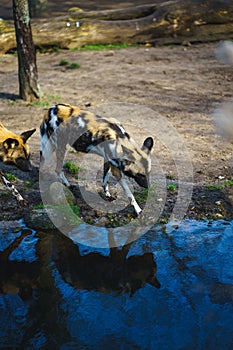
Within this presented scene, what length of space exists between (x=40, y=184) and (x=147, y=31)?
342 inches

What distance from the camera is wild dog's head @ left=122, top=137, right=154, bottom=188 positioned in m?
5.88

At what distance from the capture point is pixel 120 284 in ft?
16.3

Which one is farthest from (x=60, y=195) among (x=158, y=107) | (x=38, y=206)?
(x=158, y=107)

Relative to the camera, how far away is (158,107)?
1020 centimetres

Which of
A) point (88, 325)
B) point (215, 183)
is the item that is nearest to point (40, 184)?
point (215, 183)

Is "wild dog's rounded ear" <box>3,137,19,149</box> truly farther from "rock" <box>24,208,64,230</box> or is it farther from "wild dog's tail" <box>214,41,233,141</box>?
"wild dog's tail" <box>214,41,233,141</box>

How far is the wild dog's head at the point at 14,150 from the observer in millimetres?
6352

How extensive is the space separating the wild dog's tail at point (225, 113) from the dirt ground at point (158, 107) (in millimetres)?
3203

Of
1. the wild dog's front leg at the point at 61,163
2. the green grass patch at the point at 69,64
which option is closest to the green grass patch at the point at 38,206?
the wild dog's front leg at the point at 61,163

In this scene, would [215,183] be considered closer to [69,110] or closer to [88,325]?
[69,110]

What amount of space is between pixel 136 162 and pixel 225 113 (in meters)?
2.73

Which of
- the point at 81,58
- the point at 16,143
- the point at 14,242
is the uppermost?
the point at 16,143

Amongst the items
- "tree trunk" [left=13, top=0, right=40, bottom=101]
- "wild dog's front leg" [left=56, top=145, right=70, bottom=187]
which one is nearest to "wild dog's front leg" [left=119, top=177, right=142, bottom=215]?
"wild dog's front leg" [left=56, top=145, right=70, bottom=187]

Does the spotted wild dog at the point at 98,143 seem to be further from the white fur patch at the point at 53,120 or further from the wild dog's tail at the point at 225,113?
the wild dog's tail at the point at 225,113
